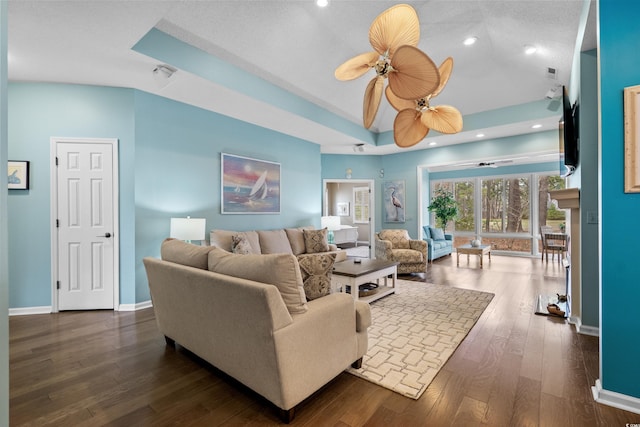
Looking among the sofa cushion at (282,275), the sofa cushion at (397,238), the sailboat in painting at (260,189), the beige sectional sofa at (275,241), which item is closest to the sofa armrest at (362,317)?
the sofa cushion at (282,275)

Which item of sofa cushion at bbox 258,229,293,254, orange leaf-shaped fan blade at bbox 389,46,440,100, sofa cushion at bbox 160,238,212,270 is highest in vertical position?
orange leaf-shaped fan blade at bbox 389,46,440,100

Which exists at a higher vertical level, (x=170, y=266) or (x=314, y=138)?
(x=314, y=138)

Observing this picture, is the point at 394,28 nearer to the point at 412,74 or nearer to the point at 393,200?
the point at 412,74

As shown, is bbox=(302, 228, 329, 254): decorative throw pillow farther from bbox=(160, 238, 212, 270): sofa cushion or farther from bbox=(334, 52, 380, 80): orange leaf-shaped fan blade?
bbox=(334, 52, 380, 80): orange leaf-shaped fan blade

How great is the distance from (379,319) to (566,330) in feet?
6.04

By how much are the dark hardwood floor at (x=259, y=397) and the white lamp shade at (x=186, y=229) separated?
1169 millimetres

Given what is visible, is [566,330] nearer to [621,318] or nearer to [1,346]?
[621,318]

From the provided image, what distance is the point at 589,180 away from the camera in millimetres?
2773

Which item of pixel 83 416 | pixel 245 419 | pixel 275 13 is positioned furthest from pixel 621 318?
pixel 275 13

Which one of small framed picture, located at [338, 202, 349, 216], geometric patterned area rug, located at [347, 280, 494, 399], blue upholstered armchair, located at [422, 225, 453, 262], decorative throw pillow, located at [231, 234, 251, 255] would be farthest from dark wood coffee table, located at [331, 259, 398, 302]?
small framed picture, located at [338, 202, 349, 216]

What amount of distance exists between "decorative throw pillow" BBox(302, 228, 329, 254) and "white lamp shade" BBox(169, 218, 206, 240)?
2114 mm

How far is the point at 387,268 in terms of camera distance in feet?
13.1

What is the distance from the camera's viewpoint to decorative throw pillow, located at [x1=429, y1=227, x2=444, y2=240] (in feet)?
24.8

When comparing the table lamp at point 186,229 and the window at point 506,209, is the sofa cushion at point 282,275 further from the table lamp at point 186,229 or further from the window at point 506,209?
the window at point 506,209
